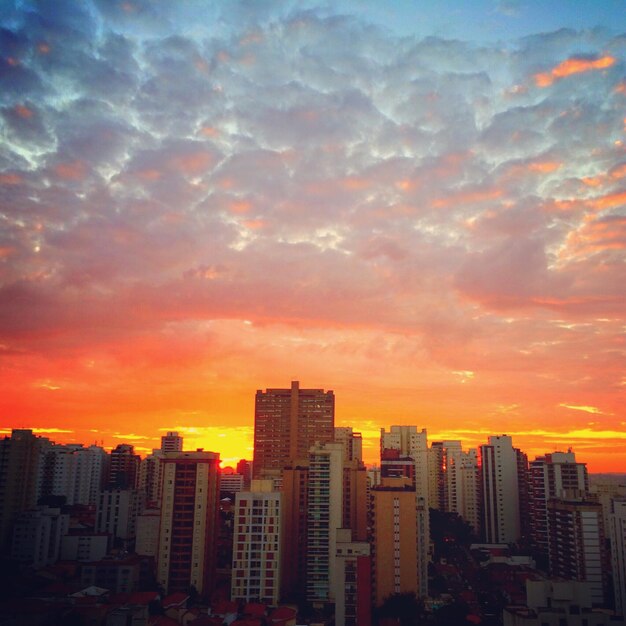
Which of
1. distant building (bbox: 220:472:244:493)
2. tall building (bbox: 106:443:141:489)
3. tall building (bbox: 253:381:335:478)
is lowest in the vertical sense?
distant building (bbox: 220:472:244:493)

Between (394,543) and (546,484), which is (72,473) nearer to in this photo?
(394,543)

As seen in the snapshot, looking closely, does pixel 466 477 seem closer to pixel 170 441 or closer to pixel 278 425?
pixel 278 425

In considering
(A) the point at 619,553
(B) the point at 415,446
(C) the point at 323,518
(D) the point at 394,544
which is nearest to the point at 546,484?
(A) the point at 619,553

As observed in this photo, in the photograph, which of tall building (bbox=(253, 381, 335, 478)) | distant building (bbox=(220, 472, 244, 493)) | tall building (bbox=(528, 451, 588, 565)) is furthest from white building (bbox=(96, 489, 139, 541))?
distant building (bbox=(220, 472, 244, 493))

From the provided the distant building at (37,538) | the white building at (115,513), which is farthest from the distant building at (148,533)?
the white building at (115,513)

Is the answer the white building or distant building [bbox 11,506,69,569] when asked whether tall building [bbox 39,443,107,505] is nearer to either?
the white building

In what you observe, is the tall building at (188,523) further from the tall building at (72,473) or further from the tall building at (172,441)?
the tall building at (172,441)

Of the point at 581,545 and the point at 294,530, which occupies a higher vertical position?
the point at 294,530
